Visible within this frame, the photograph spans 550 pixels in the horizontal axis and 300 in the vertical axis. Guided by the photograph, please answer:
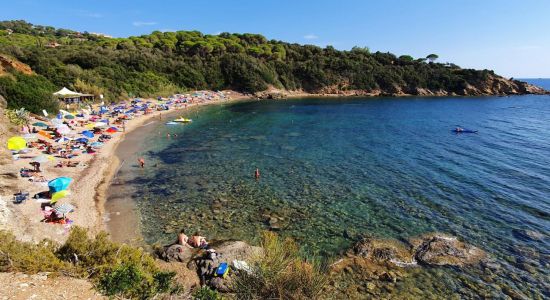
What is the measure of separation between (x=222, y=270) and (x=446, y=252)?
10700mm

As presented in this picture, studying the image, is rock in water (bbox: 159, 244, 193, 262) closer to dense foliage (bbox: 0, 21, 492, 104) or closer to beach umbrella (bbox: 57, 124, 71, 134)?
beach umbrella (bbox: 57, 124, 71, 134)

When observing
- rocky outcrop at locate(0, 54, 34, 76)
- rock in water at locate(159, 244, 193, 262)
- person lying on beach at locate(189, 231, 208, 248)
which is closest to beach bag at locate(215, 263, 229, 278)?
rock in water at locate(159, 244, 193, 262)

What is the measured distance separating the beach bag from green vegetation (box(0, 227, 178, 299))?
2.85m

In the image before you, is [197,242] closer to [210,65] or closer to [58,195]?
→ [58,195]

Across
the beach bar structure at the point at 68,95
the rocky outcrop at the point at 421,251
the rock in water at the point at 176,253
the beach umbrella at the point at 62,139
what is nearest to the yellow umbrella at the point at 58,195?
the rock in water at the point at 176,253

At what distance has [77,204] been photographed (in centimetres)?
1902

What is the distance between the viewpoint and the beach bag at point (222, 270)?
12.4 meters

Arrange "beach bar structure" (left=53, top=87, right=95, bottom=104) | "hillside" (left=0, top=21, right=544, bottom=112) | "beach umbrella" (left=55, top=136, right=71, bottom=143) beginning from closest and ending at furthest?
"beach umbrella" (left=55, top=136, right=71, bottom=143), "beach bar structure" (left=53, top=87, right=95, bottom=104), "hillside" (left=0, top=21, right=544, bottom=112)

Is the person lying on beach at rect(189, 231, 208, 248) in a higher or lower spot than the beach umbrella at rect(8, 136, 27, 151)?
lower

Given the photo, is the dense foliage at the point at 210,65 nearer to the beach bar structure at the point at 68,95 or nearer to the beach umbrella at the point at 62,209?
the beach bar structure at the point at 68,95

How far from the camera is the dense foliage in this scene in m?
63.0

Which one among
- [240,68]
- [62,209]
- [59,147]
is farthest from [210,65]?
[62,209]

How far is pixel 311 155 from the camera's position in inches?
Result: 1278

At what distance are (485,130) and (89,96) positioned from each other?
67419 mm
